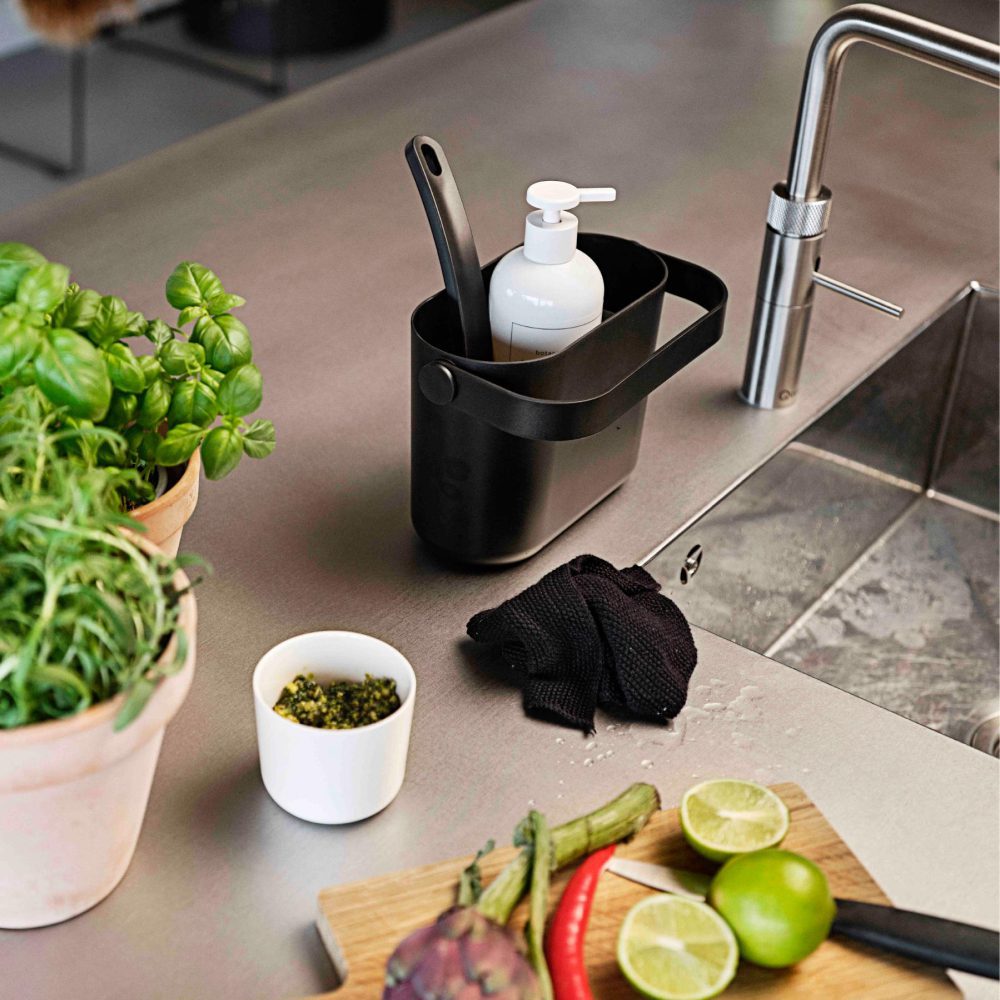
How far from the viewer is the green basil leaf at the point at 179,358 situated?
2.55 ft

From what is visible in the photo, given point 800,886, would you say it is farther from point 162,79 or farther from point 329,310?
point 162,79

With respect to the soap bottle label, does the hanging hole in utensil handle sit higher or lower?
higher

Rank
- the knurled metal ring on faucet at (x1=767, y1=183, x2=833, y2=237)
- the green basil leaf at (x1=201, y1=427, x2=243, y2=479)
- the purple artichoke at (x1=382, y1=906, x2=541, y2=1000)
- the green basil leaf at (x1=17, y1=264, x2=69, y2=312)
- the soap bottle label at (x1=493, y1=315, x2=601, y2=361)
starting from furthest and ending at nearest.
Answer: the knurled metal ring on faucet at (x1=767, y1=183, x2=833, y2=237), the soap bottle label at (x1=493, y1=315, x2=601, y2=361), the green basil leaf at (x1=201, y1=427, x2=243, y2=479), the green basil leaf at (x1=17, y1=264, x2=69, y2=312), the purple artichoke at (x1=382, y1=906, x2=541, y2=1000)

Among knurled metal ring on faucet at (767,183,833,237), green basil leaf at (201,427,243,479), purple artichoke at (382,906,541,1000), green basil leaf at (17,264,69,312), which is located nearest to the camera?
purple artichoke at (382,906,541,1000)

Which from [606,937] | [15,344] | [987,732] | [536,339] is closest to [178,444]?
[15,344]

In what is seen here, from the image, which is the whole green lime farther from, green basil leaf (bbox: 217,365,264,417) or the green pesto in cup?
green basil leaf (bbox: 217,365,264,417)

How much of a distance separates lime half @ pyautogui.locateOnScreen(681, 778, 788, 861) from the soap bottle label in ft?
0.98

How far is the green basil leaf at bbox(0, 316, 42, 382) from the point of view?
0.67 meters

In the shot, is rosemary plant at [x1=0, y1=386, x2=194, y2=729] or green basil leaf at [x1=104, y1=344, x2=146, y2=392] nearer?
rosemary plant at [x1=0, y1=386, x2=194, y2=729]

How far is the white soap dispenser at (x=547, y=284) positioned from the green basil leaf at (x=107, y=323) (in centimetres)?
24

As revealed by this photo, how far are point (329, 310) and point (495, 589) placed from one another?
0.42 meters

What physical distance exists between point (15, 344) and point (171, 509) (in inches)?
5.9

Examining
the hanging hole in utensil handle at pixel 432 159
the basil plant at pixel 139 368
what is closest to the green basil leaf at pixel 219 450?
the basil plant at pixel 139 368

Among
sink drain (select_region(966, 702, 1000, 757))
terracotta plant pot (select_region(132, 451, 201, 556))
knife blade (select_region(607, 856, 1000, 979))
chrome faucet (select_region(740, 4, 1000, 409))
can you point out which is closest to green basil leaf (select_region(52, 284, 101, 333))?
terracotta plant pot (select_region(132, 451, 201, 556))
